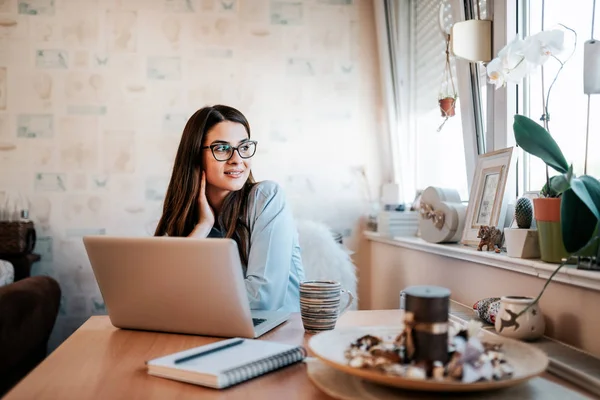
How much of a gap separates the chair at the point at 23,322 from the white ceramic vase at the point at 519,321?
1598 mm

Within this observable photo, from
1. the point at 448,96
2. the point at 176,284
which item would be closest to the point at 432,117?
the point at 448,96

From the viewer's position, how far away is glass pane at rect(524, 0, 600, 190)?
1355 mm

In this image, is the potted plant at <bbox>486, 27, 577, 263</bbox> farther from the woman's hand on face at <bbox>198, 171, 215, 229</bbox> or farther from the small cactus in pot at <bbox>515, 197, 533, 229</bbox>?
the woman's hand on face at <bbox>198, 171, 215, 229</bbox>

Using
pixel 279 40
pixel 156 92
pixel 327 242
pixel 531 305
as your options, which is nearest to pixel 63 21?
pixel 156 92

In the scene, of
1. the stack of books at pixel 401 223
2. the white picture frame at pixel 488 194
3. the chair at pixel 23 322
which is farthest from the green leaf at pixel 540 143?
the chair at pixel 23 322

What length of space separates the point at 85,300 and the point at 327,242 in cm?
138

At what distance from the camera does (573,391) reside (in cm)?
81

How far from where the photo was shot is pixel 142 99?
2979 mm

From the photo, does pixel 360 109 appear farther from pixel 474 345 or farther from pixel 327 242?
pixel 474 345

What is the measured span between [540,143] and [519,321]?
367 millimetres

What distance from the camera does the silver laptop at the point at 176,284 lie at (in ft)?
3.51

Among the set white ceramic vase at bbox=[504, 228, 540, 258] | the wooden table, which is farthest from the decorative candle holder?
white ceramic vase at bbox=[504, 228, 540, 258]

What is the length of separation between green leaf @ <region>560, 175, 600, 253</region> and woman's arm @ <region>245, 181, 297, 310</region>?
0.75m

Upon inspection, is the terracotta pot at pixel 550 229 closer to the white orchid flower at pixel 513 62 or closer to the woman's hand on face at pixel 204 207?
the white orchid flower at pixel 513 62
